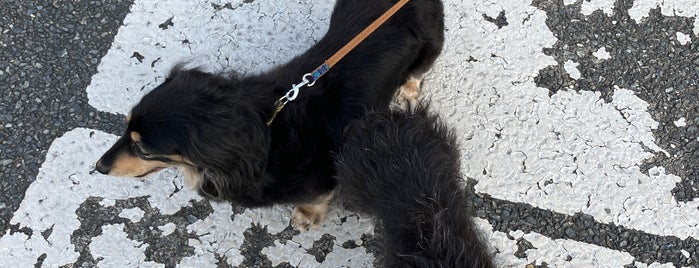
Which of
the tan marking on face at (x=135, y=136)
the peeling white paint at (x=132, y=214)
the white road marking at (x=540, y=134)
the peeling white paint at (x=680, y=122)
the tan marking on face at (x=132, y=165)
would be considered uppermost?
the peeling white paint at (x=680, y=122)

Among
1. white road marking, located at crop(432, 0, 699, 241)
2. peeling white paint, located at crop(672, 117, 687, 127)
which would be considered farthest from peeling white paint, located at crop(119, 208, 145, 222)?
peeling white paint, located at crop(672, 117, 687, 127)

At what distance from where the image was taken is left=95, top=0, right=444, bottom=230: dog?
7.36 feet

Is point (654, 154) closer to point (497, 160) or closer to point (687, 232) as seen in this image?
point (687, 232)

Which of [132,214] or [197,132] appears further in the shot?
[132,214]

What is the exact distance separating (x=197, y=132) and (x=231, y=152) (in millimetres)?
163

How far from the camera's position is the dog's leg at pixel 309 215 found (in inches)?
114

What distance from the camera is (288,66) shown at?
268 centimetres

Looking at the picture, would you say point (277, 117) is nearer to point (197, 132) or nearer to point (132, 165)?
point (197, 132)

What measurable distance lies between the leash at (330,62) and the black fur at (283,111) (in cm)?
3

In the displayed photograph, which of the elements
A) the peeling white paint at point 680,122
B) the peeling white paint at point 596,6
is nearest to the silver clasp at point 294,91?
the peeling white paint at point 596,6

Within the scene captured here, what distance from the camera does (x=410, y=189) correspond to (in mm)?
2156

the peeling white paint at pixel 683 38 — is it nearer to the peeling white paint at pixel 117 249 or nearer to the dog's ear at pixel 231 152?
the dog's ear at pixel 231 152

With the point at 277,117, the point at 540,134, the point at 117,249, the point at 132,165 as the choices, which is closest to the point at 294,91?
the point at 277,117

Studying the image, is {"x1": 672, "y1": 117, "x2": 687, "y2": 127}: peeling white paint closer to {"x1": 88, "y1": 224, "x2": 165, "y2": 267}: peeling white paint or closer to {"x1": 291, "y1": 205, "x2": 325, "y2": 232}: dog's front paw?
{"x1": 291, "y1": 205, "x2": 325, "y2": 232}: dog's front paw
